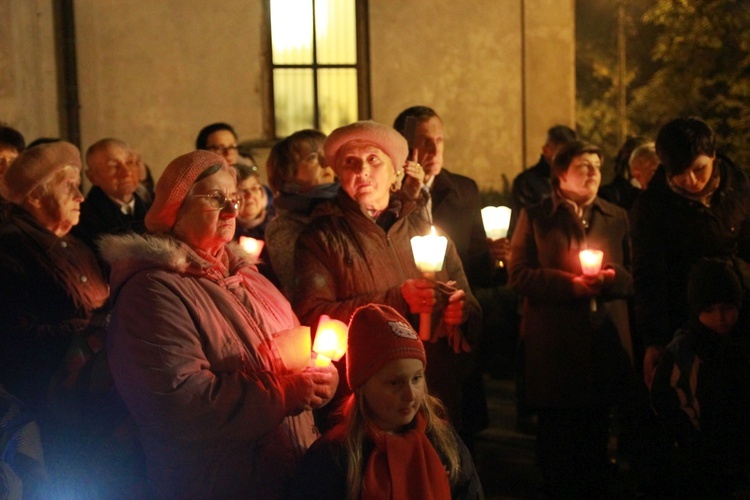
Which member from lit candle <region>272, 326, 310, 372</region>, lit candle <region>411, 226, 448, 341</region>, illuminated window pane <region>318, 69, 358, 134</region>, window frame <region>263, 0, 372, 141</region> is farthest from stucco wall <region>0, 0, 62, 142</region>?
lit candle <region>272, 326, 310, 372</region>

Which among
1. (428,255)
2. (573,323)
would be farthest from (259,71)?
(428,255)

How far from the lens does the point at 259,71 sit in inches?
450

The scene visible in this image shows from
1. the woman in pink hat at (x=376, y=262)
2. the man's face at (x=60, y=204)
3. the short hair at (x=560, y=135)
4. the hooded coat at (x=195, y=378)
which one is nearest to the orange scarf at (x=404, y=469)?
the hooded coat at (x=195, y=378)

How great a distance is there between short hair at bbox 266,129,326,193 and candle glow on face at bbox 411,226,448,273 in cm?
155

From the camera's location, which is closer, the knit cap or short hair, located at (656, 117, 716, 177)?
the knit cap

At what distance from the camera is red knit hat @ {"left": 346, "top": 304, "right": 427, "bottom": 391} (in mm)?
3438

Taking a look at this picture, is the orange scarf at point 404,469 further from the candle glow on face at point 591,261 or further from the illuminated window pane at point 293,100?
the illuminated window pane at point 293,100

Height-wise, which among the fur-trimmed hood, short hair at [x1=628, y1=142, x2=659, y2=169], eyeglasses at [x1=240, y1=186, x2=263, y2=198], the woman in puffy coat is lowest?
the woman in puffy coat

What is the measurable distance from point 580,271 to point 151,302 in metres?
3.47

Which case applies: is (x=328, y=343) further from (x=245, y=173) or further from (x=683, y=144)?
(x=245, y=173)

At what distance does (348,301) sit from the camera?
4.41m

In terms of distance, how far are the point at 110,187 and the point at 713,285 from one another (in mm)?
3825

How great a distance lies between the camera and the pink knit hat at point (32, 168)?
4875 millimetres

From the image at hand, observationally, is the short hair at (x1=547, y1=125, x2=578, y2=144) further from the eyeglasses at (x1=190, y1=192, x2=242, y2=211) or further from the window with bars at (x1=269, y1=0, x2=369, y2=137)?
the eyeglasses at (x1=190, y1=192, x2=242, y2=211)
